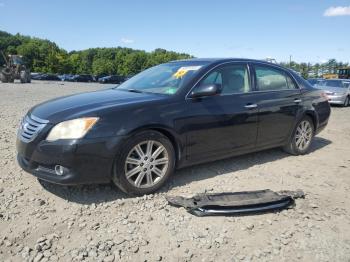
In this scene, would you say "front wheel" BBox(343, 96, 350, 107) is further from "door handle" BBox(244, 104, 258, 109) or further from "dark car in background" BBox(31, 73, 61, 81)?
"dark car in background" BBox(31, 73, 61, 81)

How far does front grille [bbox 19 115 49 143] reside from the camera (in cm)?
375

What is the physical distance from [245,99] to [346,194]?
1787mm

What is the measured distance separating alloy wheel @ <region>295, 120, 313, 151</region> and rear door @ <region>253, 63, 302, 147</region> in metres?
0.32

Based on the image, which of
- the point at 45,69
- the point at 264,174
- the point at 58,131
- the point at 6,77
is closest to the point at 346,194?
the point at 264,174

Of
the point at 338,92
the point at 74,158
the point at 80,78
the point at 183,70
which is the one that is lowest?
the point at 74,158

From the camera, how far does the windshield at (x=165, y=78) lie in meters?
4.58

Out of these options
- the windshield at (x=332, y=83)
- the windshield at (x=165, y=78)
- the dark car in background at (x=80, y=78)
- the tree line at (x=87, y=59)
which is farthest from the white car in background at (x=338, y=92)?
the tree line at (x=87, y=59)

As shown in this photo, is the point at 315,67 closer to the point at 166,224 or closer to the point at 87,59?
the point at 87,59

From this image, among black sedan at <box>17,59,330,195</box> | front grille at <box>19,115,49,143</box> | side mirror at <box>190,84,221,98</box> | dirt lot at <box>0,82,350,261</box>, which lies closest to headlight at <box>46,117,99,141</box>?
black sedan at <box>17,59,330,195</box>

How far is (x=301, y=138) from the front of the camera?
6.15 m

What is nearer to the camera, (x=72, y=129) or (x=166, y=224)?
(x=166, y=224)

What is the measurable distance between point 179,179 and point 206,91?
1.22 metres

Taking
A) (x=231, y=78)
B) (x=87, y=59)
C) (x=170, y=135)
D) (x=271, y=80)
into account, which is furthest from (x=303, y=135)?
(x=87, y=59)

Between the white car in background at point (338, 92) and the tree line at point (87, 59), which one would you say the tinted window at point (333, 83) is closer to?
the white car in background at point (338, 92)
